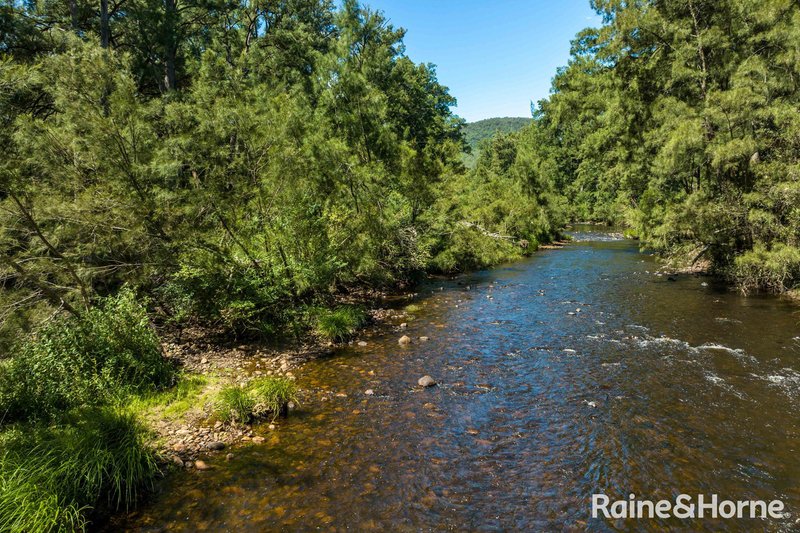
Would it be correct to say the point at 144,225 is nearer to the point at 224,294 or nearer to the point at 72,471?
the point at 224,294

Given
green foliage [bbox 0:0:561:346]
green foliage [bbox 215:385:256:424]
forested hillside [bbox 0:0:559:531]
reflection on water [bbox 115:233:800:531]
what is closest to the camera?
reflection on water [bbox 115:233:800:531]

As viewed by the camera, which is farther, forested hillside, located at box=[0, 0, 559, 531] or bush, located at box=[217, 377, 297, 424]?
bush, located at box=[217, 377, 297, 424]

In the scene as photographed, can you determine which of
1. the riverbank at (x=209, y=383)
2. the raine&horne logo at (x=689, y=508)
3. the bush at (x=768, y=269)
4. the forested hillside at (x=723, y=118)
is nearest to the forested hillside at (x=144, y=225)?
the riverbank at (x=209, y=383)

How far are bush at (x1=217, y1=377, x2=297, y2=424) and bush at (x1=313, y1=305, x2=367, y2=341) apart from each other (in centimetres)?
410

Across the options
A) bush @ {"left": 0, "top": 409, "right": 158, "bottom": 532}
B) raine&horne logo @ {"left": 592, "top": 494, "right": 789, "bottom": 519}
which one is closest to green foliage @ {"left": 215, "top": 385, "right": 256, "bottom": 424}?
bush @ {"left": 0, "top": 409, "right": 158, "bottom": 532}

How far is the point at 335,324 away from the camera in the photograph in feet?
43.4

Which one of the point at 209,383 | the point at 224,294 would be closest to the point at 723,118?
the point at 224,294

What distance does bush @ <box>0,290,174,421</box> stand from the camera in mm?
7121

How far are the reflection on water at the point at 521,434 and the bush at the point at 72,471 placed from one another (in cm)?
54

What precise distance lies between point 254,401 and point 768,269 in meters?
19.5

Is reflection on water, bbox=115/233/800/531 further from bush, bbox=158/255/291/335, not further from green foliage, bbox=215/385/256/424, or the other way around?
bush, bbox=158/255/291/335

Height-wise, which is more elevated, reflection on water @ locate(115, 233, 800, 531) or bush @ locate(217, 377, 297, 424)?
bush @ locate(217, 377, 297, 424)

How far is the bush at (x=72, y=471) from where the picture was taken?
16.1ft

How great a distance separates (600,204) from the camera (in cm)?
6562
